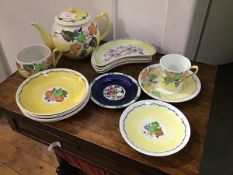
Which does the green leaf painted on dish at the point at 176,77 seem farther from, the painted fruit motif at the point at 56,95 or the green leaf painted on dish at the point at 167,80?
the painted fruit motif at the point at 56,95

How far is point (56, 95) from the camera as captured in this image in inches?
24.2

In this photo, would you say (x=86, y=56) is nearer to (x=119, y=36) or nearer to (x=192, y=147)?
(x=119, y=36)

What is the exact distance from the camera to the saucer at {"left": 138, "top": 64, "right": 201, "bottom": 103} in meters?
0.61

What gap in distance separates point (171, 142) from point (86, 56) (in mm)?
373

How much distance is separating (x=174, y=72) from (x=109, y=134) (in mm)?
Answer: 221

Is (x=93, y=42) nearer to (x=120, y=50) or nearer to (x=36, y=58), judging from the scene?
(x=120, y=50)

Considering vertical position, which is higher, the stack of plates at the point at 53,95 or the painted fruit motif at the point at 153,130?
the stack of plates at the point at 53,95

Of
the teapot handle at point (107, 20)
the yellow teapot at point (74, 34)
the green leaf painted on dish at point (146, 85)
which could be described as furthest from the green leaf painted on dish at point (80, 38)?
the green leaf painted on dish at point (146, 85)

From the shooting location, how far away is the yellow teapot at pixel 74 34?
2.14 ft

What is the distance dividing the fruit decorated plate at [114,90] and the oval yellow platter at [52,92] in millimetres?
38

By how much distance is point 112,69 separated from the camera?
2.32 feet

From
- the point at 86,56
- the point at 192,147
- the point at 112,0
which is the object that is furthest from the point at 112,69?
the point at 192,147

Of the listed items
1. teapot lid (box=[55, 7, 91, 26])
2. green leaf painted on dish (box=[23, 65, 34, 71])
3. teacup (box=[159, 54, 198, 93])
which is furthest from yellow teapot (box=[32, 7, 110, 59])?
teacup (box=[159, 54, 198, 93])

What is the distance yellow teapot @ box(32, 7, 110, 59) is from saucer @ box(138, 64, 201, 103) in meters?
0.18
